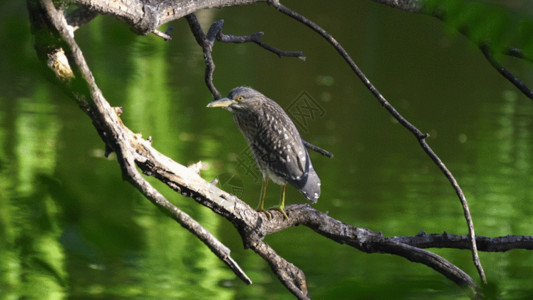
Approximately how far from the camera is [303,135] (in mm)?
8680

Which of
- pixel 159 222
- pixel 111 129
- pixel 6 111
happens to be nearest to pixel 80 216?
pixel 111 129

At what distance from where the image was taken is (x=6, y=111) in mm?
8430

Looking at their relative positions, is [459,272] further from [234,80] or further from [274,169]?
[234,80]

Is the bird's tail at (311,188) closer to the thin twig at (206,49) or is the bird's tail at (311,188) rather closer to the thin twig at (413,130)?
the thin twig at (206,49)

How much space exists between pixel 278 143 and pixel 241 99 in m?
0.21

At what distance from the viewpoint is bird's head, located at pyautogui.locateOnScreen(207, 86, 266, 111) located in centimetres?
253

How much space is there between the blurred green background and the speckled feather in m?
0.16

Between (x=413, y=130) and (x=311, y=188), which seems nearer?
(x=413, y=130)

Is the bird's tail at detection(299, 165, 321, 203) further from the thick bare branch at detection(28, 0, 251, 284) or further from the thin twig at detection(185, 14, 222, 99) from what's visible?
the thick bare branch at detection(28, 0, 251, 284)

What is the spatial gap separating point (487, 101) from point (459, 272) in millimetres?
8942

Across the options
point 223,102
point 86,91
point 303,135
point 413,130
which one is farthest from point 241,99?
point 303,135

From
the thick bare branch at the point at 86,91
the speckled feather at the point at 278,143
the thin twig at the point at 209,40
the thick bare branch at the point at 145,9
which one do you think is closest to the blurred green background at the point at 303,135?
the thick bare branch at the point at 86,91

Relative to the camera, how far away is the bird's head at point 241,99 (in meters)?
2.53

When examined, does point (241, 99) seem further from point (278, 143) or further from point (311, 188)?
point (311, 188)
